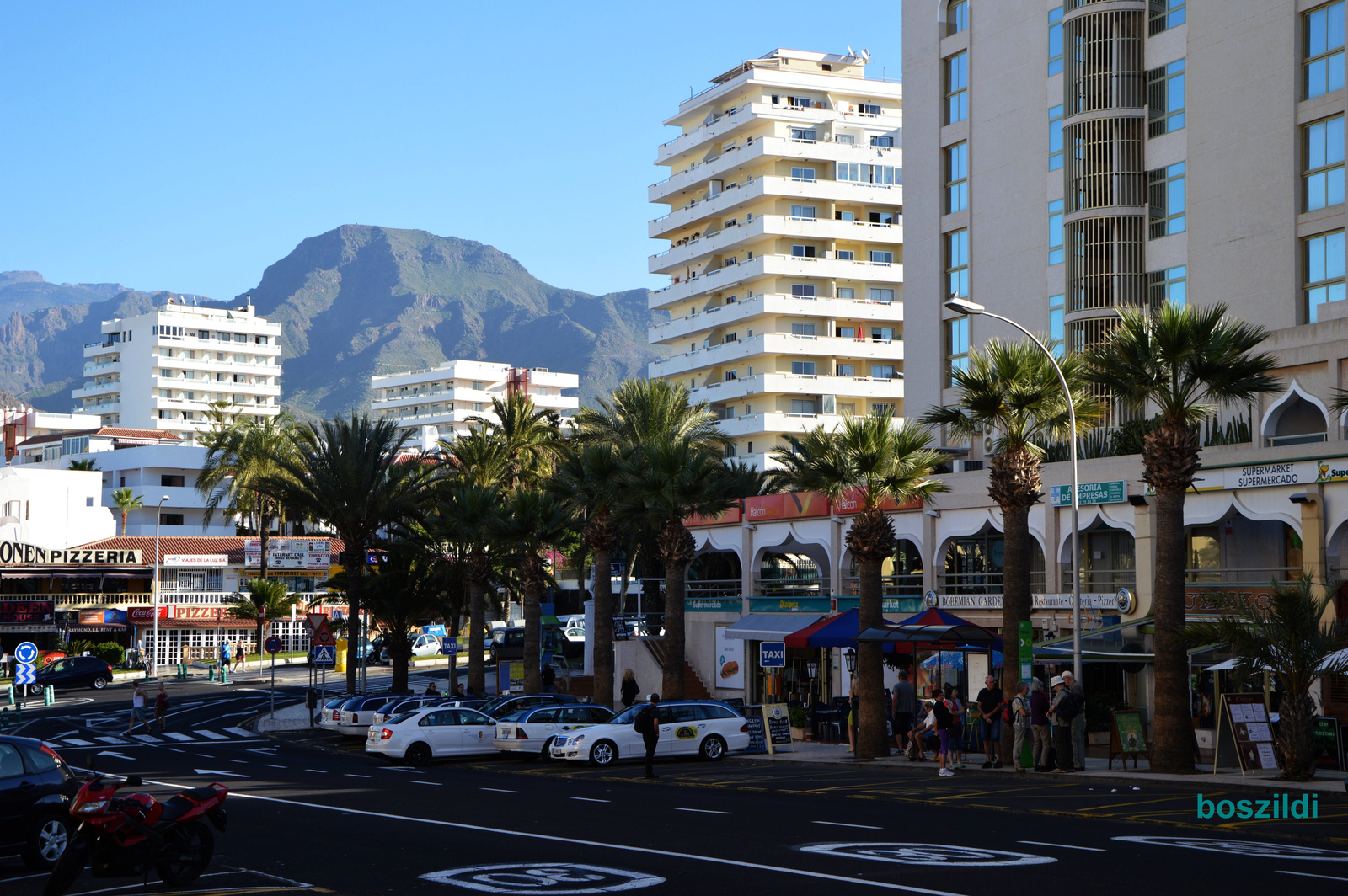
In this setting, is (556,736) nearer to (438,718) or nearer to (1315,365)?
(438,718)

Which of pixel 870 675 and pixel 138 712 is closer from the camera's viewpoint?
pixel 870 675

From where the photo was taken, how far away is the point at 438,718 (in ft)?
109

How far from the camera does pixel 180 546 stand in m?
84.4

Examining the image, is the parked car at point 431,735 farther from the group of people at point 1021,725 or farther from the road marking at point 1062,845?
the road marking at point 1062,845

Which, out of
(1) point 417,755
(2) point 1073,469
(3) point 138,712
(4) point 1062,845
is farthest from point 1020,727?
(3) point 138,712

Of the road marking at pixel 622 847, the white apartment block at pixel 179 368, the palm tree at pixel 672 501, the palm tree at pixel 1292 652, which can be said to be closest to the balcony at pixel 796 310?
the palm tree at pixel 672 501

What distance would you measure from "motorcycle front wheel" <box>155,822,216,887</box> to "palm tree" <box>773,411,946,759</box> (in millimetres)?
19866

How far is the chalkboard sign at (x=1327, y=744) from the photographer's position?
24.7 metres

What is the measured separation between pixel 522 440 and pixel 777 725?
2262 centimetres

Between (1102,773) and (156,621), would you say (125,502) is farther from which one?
(1102,773)

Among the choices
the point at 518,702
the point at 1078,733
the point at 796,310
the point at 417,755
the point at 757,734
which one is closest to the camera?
the point at 1078,733

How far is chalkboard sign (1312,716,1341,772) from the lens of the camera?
24.7 metres

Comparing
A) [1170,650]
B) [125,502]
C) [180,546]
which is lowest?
[1170,650]

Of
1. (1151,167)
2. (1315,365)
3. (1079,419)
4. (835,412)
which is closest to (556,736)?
(1079,419)
